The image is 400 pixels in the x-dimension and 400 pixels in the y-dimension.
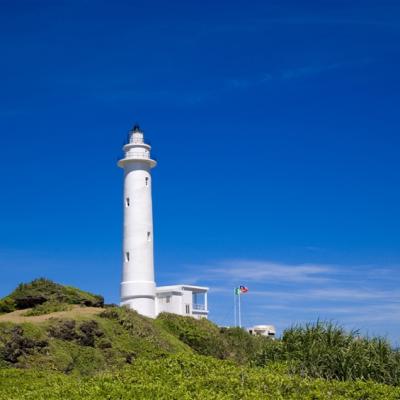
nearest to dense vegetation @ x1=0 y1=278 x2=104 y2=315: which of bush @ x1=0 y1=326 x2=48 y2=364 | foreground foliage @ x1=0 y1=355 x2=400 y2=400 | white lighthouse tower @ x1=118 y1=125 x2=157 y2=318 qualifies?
white lighthouse tower @ x1=118 y1=125 x2=157 y2=318

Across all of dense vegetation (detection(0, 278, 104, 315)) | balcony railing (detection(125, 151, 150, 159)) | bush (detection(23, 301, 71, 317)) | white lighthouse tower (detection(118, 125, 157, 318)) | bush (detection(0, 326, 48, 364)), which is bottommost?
bush (detection(0, 326, 48, 364))

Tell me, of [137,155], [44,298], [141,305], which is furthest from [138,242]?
[44,298]

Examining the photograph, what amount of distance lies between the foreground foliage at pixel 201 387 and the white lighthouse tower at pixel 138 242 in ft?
95.1

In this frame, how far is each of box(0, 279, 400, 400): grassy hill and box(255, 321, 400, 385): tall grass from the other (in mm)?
26

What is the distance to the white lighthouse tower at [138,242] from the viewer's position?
42844 millimetres

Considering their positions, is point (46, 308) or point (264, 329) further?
point (264, 329)

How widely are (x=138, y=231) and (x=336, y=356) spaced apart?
28.0 metres

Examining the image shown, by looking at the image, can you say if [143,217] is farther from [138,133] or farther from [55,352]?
[55,352]

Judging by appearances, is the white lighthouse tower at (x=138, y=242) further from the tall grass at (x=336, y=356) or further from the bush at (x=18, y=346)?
the tall grass at (x=336, y=356)

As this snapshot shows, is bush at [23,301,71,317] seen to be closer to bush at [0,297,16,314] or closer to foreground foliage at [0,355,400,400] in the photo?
bush at [0,297,16,314]

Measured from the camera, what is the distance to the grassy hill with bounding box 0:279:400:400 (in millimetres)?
11416

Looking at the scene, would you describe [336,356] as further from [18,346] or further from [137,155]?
[137,155]

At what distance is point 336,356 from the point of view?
16.4m

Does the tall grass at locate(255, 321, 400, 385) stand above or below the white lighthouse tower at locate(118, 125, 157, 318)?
below
